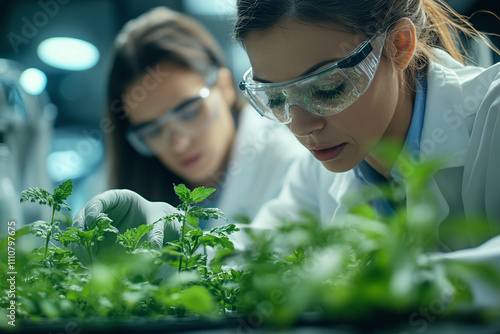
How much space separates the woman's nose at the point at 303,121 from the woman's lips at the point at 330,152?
7 centimetres

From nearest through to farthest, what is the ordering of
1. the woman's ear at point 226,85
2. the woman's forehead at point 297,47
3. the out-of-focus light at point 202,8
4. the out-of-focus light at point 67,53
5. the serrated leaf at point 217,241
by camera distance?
the serrated leaf at point 217,241 < the woman's forehead at point 297,47 < the woman's ear at point 226,85 < the out-of-focus light at point 67,53 < the out-of-focus light at point 202,8

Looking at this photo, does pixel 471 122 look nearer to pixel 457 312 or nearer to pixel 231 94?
pixel 457 312

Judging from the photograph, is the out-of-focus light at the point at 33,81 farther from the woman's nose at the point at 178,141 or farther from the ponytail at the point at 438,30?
the ponytail at the point at 438,30

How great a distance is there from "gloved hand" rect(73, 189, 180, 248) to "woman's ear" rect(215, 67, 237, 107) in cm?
139

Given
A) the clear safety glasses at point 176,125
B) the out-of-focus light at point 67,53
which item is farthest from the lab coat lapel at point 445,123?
the out-of-focus light at point 67,53

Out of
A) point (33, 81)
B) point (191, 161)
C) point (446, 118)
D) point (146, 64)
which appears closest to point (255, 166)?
point (191, 161)

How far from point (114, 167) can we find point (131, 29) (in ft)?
2.18

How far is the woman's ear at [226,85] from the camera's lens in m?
2.04

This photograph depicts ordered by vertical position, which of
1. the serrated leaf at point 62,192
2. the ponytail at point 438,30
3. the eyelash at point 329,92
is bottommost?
the serrated leaf at point 62,192

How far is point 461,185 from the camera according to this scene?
86 centimetres

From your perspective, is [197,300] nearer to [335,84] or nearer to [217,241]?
[217,241]

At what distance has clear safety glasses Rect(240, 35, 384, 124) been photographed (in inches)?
29.3

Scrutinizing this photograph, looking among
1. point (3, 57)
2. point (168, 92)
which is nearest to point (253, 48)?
point (168, 92)

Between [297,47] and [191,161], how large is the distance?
3.84ft
